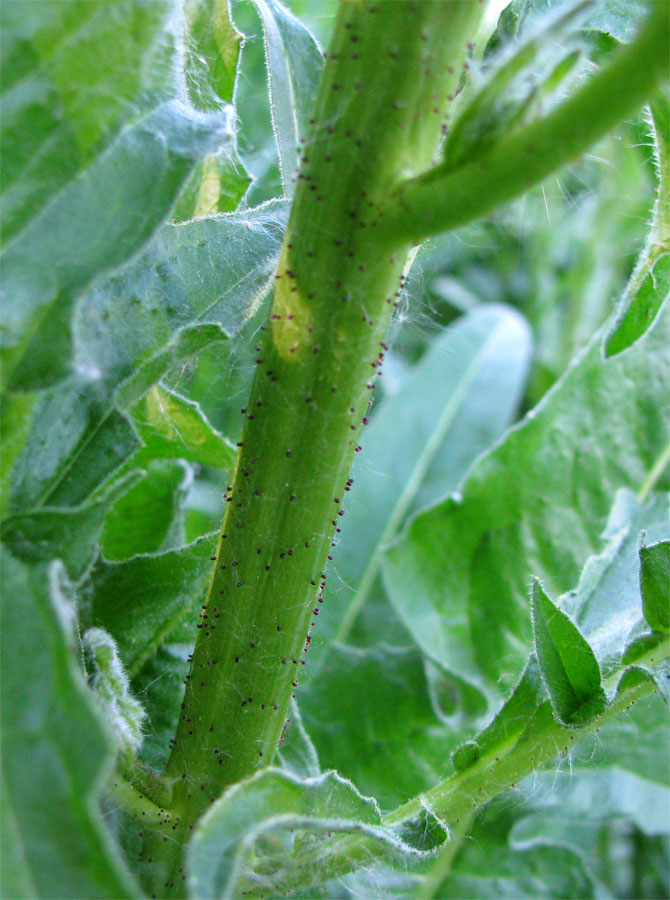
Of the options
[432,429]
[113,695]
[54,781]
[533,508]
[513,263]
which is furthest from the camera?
[513,263]

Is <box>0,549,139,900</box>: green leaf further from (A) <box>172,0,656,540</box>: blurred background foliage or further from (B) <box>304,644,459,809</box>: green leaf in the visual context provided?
(B) <box>304,644,459,809</box>: green leaf

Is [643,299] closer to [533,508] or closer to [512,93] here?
[512,93]

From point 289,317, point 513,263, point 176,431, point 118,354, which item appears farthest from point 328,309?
point 513,263

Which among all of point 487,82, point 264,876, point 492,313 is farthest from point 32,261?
point 492,313

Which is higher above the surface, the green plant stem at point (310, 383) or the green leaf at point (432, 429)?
the green plant stem at point (310, 383)

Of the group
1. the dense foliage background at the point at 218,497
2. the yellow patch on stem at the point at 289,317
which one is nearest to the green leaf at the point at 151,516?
→ the dense foliage background at the point at 218,497

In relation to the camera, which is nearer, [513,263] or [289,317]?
[289,317]

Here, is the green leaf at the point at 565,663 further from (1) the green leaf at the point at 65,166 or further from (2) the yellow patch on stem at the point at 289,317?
(1) the green leaf at the point at 65,166

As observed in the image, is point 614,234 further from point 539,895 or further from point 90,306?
point 90,306
